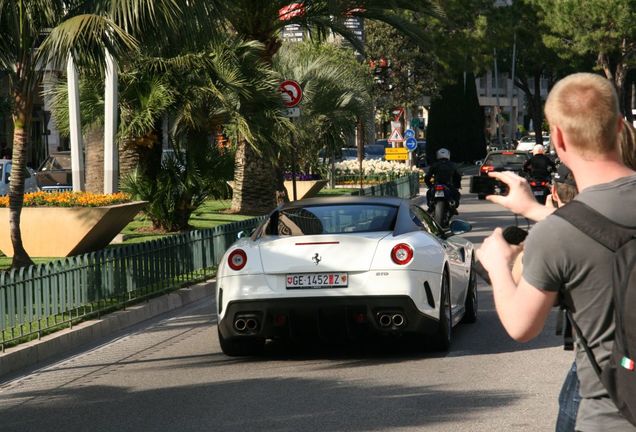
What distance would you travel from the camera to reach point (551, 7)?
7450 cm

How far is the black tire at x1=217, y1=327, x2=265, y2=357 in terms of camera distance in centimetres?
1108

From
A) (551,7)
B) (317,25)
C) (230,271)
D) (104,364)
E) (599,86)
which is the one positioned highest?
(551,7)

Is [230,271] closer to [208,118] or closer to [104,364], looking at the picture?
[104,364]

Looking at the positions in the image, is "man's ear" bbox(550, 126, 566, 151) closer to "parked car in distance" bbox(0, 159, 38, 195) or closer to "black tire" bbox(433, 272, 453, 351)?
"black tire" bbox(433, 272, 453, 351)

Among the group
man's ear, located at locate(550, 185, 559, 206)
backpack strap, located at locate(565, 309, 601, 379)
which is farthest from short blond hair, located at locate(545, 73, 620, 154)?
man's ear, located at locate(550, 185, 559, 206)

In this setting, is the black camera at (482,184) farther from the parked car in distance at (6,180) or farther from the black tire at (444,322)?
the parked car in distance at (6,180)

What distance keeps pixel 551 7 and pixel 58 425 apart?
68662 millimetres

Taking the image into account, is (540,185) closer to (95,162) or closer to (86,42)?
(95,162)

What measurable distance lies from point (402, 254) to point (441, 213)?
15.1 m

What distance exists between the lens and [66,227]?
19.5 m

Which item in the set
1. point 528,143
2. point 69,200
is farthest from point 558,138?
point 528,143

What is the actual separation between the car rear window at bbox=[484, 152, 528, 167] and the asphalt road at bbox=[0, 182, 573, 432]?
98.2ft

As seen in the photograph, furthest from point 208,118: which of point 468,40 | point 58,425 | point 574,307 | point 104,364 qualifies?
point 468,40

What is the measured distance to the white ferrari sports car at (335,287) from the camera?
1053 centimetres
